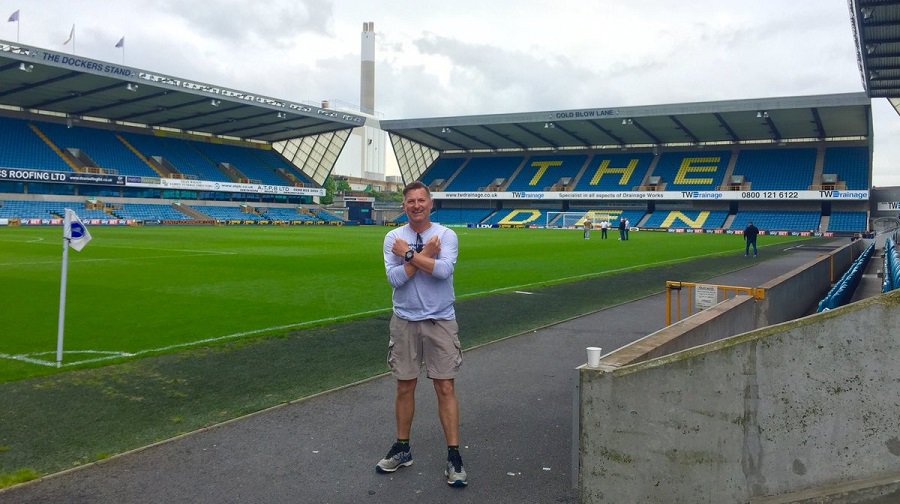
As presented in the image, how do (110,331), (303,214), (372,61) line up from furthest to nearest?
(372,61), (303,214), (110,331)

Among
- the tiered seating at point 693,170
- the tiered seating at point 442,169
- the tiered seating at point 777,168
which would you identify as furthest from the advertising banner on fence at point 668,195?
the tiered seating at point 442,169

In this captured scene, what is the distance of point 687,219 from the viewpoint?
6512cm

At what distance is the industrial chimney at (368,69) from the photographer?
416ft

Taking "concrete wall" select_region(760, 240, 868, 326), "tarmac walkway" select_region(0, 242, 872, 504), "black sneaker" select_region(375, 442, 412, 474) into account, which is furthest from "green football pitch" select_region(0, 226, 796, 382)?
"concrete wall" select_region(760, 240, 868, 326)

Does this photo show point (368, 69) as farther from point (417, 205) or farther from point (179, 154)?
point (417, 205)

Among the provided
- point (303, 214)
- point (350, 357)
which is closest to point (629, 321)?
point (350, 357)

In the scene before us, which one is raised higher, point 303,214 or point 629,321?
point 303,214

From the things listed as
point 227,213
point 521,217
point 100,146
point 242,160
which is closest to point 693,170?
point 521,217

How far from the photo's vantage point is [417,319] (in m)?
4.39

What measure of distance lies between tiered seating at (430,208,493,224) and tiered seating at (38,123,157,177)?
106ft

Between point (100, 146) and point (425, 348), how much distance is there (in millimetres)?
68270

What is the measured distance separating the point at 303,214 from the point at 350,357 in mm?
70864

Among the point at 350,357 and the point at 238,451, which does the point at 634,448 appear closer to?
the point at 238,451

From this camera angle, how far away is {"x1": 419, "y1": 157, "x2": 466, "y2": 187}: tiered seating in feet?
276
